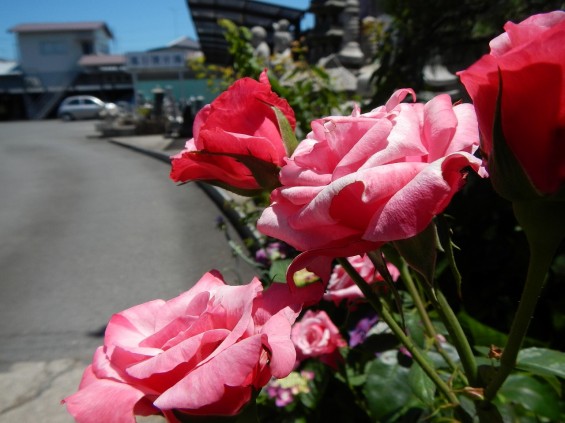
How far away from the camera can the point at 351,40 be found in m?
5.98

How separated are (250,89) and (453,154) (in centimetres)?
22

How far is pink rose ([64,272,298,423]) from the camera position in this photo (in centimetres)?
33

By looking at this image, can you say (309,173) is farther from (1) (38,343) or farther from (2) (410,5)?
(1) (38,343)

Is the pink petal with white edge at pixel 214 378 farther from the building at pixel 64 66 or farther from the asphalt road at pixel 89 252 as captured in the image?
the building at pixel 64 66

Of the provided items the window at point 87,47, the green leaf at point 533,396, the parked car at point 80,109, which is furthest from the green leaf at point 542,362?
the window at point 87,47

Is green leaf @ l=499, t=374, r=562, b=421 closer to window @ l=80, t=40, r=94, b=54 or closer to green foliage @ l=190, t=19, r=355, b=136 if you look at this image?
green foliage @ l=190, t=19, r=355, b=136

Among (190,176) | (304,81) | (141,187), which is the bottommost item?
(141,187)

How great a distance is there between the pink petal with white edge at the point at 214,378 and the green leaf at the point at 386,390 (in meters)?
0.70

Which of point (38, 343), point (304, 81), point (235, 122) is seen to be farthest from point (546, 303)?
point (38, 343)

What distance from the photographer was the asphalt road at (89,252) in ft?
9.79

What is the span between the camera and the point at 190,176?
19.6 inches

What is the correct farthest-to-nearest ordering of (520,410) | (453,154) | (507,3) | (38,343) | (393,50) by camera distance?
(38,343) < (393,50) < (507,3) < (520,410) < (453,154)

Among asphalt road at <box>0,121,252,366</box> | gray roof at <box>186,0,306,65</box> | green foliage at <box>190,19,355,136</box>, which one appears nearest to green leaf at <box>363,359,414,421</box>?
asphalt road at <box>0,121,252,366</box>

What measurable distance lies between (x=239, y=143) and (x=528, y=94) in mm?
246
